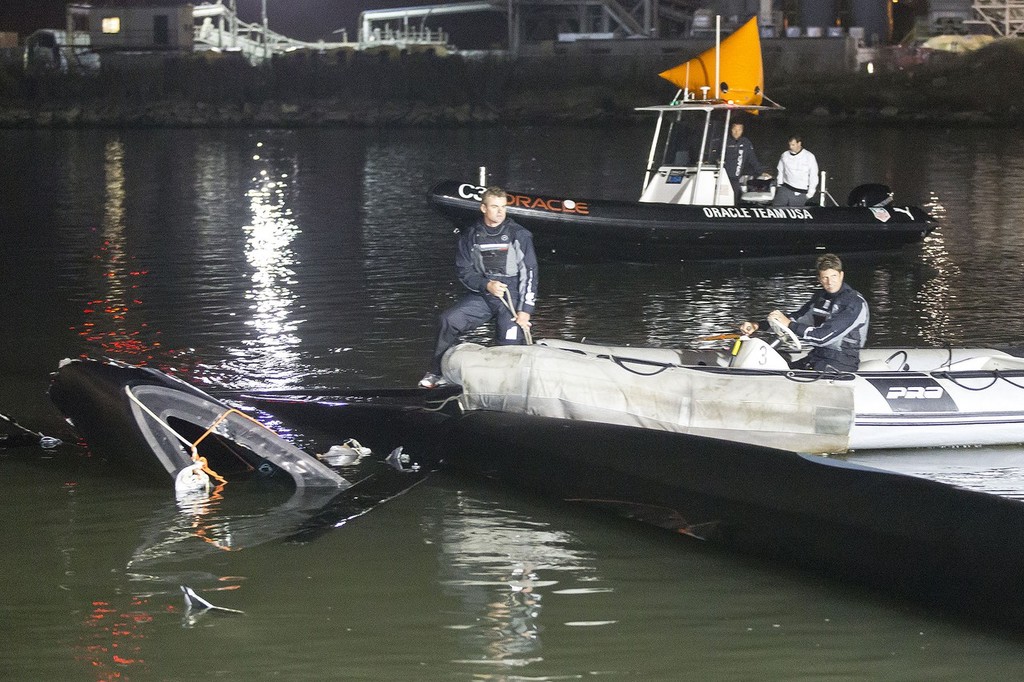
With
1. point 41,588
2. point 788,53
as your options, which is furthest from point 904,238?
point 788,53

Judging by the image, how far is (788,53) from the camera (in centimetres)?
5419

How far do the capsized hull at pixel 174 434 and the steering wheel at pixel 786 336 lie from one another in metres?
3.28

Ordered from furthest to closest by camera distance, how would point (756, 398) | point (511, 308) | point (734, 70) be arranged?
point (734, 70) < point (511, 308) < point (756, 398)

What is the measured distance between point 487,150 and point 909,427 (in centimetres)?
3336

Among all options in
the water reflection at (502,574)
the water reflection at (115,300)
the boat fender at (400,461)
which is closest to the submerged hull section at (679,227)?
the water reflection at (115,300)

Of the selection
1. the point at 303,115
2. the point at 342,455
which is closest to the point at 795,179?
the point at 342,455

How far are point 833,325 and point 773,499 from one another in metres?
2.33

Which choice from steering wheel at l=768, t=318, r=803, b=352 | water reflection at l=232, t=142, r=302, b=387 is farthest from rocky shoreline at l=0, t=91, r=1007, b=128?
steering wheel at l=768, t=318, r=803, b=352

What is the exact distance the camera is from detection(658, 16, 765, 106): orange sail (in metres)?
17.5

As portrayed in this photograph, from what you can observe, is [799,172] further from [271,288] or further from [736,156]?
[271,288]

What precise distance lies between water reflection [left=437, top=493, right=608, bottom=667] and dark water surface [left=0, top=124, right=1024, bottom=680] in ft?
0.06

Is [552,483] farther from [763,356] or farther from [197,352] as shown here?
[197,352]

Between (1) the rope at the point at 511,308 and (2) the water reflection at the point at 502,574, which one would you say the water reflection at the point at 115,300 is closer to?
(1) the rope at the point at 511,308

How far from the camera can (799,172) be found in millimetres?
17312
